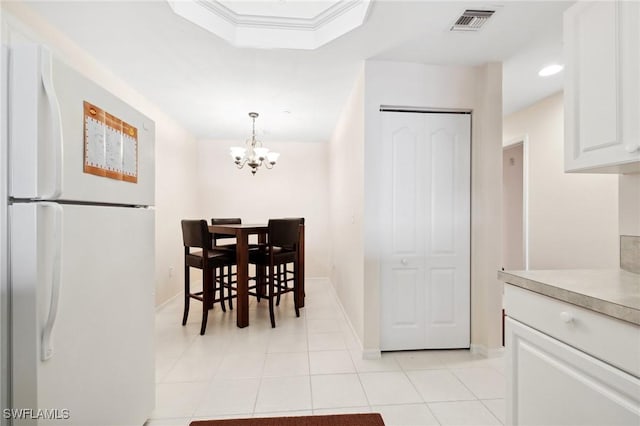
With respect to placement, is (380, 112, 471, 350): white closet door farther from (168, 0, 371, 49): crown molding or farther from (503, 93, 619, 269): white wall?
(503, 93, 619, 269): white wall

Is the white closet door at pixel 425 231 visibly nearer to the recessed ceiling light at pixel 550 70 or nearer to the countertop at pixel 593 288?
the recessed ceiling light at pixel 550 70

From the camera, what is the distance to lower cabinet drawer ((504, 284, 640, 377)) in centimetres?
75

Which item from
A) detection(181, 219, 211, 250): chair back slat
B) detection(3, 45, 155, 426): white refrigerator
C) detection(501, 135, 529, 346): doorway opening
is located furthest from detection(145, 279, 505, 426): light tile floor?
detection(501, 135, 529, 346): doorway opening

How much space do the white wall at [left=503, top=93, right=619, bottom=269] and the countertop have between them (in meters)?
1.85

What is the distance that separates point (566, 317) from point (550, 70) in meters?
2.47

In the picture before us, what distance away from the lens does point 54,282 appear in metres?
0.86

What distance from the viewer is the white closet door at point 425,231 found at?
223 centimetres

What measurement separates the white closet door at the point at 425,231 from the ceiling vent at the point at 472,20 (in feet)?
2.02

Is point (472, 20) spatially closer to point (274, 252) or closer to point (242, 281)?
point (274, 252)

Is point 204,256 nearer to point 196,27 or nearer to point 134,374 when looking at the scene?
point 134,374

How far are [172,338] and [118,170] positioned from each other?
1.98 m

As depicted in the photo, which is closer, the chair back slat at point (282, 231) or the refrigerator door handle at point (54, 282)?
the refrigerator door handle at point (54, 282)

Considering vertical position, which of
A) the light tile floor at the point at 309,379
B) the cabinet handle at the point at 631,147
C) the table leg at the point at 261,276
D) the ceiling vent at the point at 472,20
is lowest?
the light tile floor at the point at 309,379

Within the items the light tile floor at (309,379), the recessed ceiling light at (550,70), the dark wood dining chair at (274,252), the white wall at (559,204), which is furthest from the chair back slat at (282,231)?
the white wall at (559,204)
